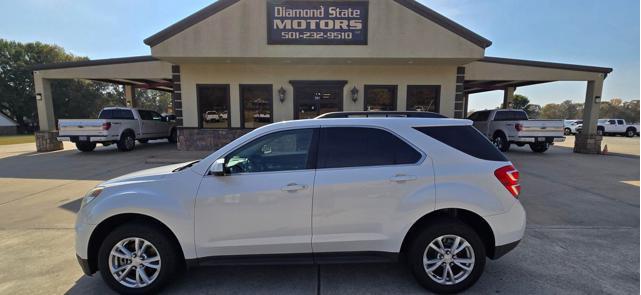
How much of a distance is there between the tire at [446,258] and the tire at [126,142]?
46.5 ft

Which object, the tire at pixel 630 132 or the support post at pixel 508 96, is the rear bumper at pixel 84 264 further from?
the tire at pixel 630 132

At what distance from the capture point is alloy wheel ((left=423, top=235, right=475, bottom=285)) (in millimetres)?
2723

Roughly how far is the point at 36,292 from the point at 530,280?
483 cm

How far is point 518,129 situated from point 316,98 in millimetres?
8685

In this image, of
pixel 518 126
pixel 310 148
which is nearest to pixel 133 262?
pixel 310 148

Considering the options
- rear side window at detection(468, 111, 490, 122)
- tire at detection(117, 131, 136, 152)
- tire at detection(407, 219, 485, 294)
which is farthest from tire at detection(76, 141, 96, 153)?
rear side window at detection(468, 111, 490, 122)

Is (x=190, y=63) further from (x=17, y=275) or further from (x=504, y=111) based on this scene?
(x=504, y=111)

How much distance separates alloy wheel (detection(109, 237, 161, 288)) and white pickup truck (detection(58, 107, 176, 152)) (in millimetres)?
11762

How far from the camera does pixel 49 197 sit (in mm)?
5840

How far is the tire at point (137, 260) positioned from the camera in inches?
105

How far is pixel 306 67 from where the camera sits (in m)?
11.7

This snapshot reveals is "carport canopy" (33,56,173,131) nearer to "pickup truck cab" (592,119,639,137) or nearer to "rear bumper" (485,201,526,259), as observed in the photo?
"rear bumper" (485,201,526,259)

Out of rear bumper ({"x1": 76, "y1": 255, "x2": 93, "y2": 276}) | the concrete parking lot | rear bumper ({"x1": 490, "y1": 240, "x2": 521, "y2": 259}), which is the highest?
rear bumper ({"x1": 490, "y1": 240, "x2": 521, "y2": 259})

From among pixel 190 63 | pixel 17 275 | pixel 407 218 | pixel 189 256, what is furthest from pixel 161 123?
pixel 407 218
